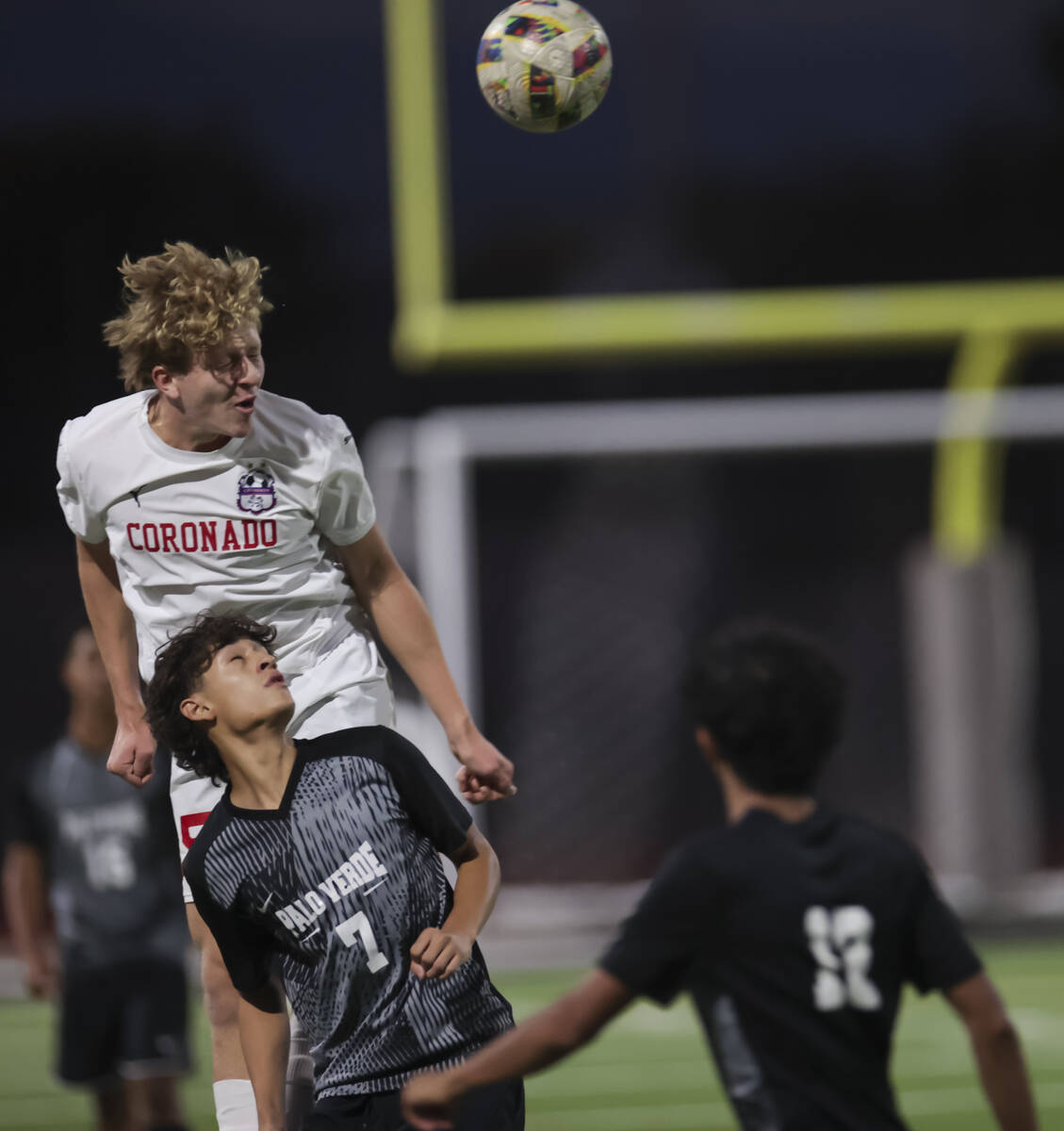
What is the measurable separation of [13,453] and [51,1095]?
881 centimetres

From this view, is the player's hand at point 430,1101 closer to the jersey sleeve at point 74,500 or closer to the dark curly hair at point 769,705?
the dark curly hair at point 769,705

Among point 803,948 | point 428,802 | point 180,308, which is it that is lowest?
point 803,948

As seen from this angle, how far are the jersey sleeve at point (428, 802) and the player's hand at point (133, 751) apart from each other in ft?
1.98

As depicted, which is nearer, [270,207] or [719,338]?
[719,338]

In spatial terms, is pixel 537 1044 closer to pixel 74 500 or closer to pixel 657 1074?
pixel 74 500

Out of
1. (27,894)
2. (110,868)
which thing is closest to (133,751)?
(110,868)

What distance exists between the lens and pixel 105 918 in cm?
573

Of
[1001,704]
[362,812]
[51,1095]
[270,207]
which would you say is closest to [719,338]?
[1001,704]

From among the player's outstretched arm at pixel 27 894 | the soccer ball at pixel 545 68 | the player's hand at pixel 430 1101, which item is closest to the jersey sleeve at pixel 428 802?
the player's hand at pixel 430 1101

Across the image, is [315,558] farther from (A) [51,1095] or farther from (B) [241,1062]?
(A) [51,1095]

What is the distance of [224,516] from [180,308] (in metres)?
0.35

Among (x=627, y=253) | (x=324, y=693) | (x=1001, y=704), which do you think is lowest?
(x=1001, y=704)

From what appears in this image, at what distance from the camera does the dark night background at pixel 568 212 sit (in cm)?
1352

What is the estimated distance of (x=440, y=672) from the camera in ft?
11.3
